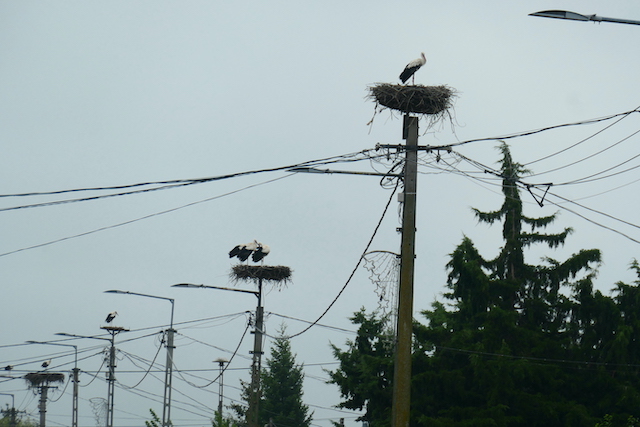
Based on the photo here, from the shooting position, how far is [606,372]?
33.9 meters

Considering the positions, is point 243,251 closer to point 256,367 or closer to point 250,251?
point 250,251

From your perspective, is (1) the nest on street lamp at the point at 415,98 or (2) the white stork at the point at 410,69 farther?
(2) the white stork at the point at 410,69

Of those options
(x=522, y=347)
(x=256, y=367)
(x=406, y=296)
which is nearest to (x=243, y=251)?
(x=256, y=367)

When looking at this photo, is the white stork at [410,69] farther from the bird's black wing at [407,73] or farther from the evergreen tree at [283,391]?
the evergreen tree at [283,391]

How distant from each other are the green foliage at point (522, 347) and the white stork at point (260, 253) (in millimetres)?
6773

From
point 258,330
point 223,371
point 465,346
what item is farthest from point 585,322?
point 223,371

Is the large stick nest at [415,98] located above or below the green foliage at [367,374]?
above

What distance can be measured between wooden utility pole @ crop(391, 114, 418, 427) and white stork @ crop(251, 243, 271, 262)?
1702 centimetres

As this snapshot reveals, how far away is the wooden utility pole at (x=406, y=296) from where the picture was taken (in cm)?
1511

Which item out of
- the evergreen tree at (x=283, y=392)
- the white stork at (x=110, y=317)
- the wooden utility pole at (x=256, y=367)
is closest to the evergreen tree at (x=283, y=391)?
the evergreen tree at (x=283, y=392)

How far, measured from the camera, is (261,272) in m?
31.4

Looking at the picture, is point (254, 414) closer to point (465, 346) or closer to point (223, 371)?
point (465, 346)

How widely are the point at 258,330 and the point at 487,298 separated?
1134cm

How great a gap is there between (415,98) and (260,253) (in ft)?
51.5
